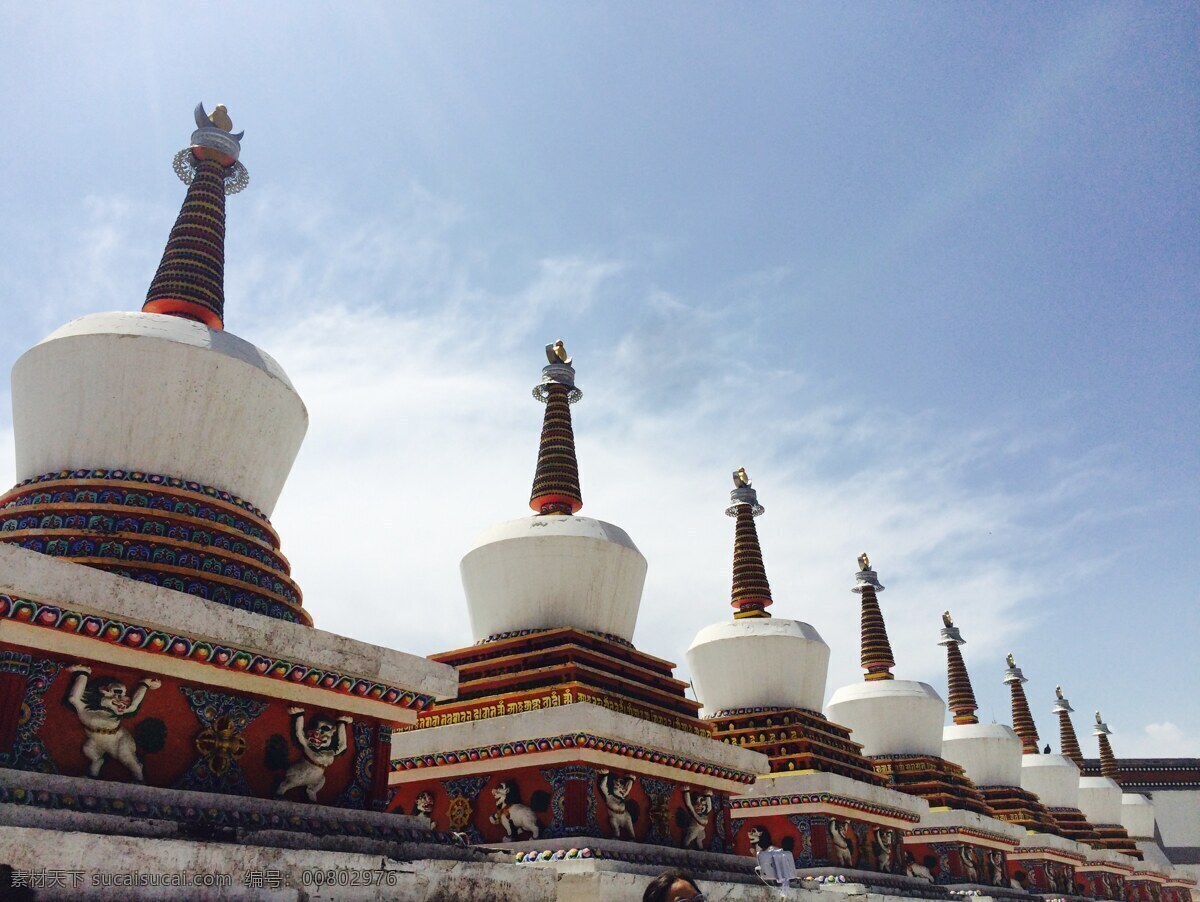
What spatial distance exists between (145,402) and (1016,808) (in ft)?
78.0

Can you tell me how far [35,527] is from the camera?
7.77 m

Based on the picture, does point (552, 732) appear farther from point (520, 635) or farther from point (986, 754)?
point (986, 754)

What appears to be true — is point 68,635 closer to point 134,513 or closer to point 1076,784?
point 134,513

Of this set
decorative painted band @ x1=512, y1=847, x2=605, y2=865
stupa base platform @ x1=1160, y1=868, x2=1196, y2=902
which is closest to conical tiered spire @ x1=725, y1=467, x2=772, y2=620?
decorative painted band @ x1=512, y1=847, x2=605, y2=865

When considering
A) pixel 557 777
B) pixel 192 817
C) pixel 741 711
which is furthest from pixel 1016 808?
pixel 192 817

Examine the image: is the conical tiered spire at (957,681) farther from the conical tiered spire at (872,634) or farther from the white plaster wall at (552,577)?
the white plaster wall at (552,577)

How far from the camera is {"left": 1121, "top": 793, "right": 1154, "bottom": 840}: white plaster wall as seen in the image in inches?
1486

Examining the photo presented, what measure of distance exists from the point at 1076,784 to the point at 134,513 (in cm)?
3107

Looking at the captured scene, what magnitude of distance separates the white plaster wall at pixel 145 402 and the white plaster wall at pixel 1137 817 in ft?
131

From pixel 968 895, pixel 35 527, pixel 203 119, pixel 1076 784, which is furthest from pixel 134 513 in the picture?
pixel 1076 784

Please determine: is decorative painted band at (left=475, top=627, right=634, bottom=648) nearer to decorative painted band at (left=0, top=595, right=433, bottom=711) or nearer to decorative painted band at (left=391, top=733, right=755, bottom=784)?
decorative painted band at (left=391, top=733, right=755, bottom=784)

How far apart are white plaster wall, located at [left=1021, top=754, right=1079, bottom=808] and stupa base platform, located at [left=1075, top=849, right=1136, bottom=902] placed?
1.71m

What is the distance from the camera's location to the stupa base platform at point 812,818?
14883 mm

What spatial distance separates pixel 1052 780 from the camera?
98.9ft
